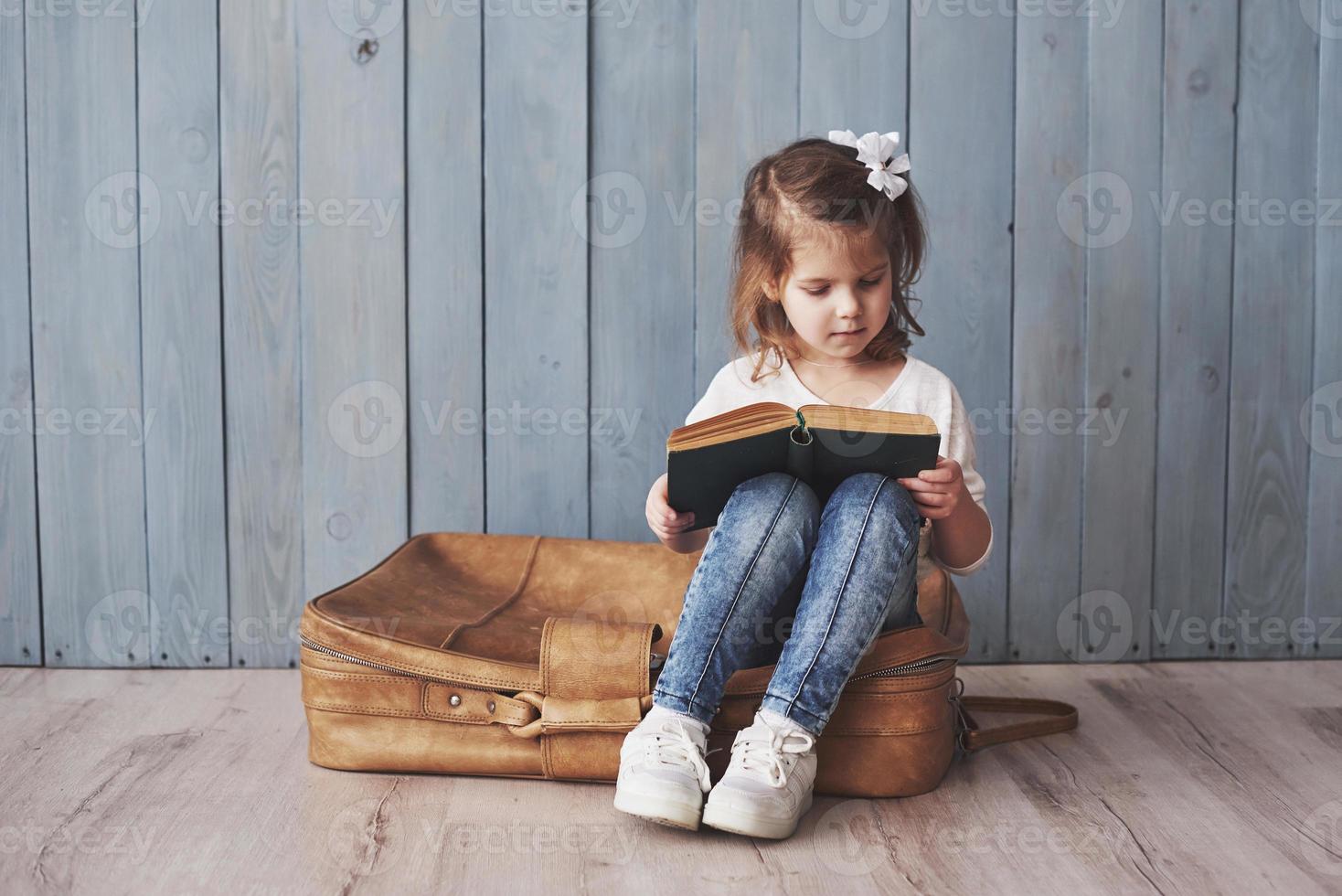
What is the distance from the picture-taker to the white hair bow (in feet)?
4.58

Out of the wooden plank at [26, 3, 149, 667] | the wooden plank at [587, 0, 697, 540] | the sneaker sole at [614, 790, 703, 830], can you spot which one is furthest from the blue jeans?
the wooden plank at [26, 3, 149, 667]

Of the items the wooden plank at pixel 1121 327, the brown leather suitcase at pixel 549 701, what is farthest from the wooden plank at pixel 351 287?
the wooden plank at pixel 1121 327

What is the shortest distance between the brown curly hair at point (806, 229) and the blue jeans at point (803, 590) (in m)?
0.30

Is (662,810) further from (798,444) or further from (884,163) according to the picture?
(884,163)

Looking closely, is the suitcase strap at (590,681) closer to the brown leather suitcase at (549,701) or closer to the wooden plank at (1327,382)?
the brown leather suitcase at (549,701)

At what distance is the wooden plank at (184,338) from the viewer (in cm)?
175

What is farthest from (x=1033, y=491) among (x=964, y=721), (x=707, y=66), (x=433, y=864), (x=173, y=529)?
(x=173, y=529)

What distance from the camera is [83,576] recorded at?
1811 mm

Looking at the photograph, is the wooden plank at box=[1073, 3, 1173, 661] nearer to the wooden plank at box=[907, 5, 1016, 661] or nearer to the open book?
the wooden plank at box=[907, 5, 1016, 661]

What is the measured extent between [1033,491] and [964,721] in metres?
0.55

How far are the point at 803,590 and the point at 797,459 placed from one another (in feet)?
0.50

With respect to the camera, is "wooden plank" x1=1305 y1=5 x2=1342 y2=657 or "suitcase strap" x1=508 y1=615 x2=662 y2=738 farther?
"wooden plank" x1=1305 y1=5 x2=1342 y2=657

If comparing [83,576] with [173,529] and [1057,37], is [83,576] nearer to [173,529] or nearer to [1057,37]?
[173,529]

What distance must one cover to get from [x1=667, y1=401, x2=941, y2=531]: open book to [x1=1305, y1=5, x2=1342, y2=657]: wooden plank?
39.8 inches
